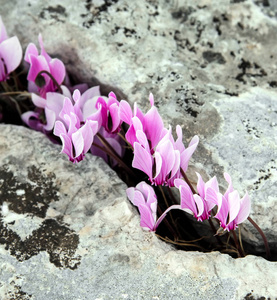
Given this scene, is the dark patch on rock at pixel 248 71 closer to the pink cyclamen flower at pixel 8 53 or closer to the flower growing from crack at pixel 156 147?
the flower growing from crack at pixel 156 147

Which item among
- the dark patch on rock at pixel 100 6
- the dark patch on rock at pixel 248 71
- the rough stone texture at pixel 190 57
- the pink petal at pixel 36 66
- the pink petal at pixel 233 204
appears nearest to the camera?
the pink petal at pixel 233 204

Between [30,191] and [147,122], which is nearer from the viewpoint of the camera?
[147,122]

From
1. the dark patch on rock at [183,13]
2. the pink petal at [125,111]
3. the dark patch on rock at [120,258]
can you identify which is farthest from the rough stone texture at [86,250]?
the dark patch on rock at [183,13]

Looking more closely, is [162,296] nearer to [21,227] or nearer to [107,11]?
[21,227]

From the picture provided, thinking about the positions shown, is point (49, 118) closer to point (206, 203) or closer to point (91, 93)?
point (91, 93)

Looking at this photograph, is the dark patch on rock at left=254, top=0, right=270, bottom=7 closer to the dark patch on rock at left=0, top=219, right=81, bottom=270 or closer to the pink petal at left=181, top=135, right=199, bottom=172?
the pink petal at left=181, top=135, right=199, bottom=172

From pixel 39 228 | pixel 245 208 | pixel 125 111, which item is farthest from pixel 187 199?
pixel 39 228
